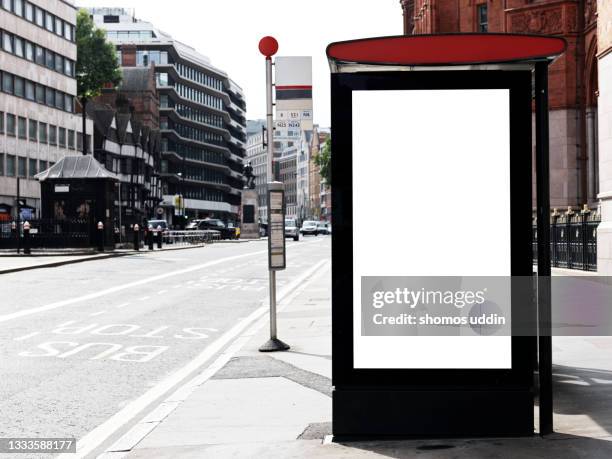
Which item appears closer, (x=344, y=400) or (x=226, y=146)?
(x=344, y=400)

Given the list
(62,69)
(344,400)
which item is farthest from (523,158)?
(62,69)

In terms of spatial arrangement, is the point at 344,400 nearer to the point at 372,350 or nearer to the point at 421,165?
the point at 372,350

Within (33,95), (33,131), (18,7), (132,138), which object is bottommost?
(33,131)

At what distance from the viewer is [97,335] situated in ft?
42.4

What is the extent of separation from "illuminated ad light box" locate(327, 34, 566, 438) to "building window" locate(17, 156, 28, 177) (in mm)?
68720

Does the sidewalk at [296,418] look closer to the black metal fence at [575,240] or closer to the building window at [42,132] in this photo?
the black metal fence at [575,240]

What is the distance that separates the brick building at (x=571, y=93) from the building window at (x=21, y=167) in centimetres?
4429

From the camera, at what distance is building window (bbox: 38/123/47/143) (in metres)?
75.1

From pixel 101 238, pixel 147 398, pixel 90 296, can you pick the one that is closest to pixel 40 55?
pixel 101 238

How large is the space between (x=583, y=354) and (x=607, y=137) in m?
11.4

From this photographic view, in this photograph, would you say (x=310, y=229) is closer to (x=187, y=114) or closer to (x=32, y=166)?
(x=187, y=114)

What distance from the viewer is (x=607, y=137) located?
2012cm

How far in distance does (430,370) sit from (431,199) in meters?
1.03

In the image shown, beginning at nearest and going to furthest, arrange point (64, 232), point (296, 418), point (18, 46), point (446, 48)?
point (446, 48) → point (296, 418) → point (64, 232) → point (18, 46)
